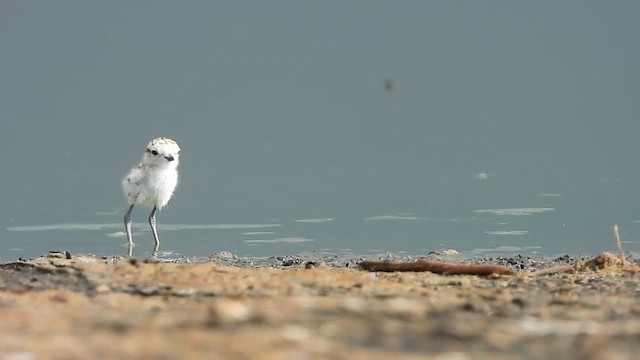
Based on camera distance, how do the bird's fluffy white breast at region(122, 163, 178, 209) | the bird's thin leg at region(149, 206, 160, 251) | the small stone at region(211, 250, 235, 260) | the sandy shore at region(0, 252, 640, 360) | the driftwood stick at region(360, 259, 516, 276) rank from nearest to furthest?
1. the sandy shore at region(0, 252, 640, 360)
2. the driftwood stick at region(360, 259, 516, 276)
3. the small stone at region(211, 250, 235, 260)
4. the bird's thin leg at region(149, 206, 160, 251)
5. the bird's fluffy white breast at region(122, 163, 178, 209)

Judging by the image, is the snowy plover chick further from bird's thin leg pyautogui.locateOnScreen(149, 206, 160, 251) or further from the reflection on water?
the reflection on water

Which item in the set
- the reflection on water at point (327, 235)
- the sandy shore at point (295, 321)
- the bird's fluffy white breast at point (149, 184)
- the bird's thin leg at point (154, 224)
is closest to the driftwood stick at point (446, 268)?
the sandy shore at point (295, 321)

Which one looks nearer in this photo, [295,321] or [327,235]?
[295,321]

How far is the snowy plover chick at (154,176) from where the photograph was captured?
12.8 m

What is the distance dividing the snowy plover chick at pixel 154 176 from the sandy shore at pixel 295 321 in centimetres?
634

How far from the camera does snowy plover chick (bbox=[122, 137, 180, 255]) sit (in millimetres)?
12773

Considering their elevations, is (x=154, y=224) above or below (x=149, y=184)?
below

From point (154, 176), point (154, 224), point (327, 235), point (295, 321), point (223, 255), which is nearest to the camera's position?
point (295, 321)

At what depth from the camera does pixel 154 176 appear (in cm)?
1287

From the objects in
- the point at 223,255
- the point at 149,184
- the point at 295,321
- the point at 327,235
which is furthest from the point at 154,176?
the point at 295,321

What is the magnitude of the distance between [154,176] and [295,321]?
364 inches

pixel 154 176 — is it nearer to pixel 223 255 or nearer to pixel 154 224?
pixel 154 224

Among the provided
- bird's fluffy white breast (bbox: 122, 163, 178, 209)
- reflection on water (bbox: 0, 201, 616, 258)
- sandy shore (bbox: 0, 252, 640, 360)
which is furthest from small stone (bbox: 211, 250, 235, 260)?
sandy shore (bbox: 0, 252, 640, 360)

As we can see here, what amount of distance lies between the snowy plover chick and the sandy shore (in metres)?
6.34
